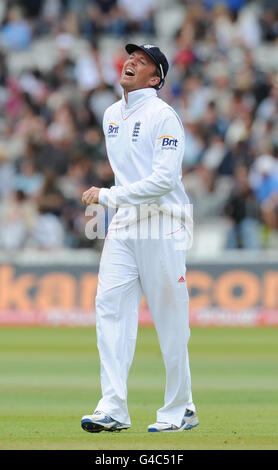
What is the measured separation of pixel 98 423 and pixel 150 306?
89 centimetres

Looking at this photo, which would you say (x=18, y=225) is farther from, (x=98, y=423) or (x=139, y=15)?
(x=98, y=423)

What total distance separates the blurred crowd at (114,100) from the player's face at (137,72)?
11309 mm

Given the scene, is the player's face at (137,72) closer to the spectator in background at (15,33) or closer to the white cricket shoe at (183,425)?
the white cricket shoe at (183,425)

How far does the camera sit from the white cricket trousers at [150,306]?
7504mm

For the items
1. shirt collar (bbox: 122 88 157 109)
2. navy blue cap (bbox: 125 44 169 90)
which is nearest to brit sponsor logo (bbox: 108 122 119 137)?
shirt collar (bbox: 122 88 157 109)

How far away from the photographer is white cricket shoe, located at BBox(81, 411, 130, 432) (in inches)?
287

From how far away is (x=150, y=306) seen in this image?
7641 mm

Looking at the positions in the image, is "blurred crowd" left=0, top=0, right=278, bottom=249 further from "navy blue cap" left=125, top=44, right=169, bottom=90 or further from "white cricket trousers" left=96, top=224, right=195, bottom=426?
"white cricket trousers" left=96, top=224, right=195, bottom=426

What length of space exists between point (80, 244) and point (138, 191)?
12.1 meters

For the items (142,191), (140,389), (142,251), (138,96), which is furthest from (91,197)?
(140,389)

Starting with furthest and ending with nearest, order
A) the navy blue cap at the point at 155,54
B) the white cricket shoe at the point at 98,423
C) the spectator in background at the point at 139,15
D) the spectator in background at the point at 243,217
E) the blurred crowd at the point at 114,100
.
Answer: the spectator in background at the point at 139,15 < the blurred crowd at the point at 114,100 < the spectator in background at the point at 243,217 < the navy blue cap at the point at 155,54 < the white cricket shoe at the point at 98,423

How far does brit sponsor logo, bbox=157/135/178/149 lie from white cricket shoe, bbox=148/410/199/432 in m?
1.84

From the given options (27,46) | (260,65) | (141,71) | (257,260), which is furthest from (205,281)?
(141,71)

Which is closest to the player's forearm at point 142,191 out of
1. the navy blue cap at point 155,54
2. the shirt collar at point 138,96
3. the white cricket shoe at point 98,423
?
the shirt collar at point 138,96
